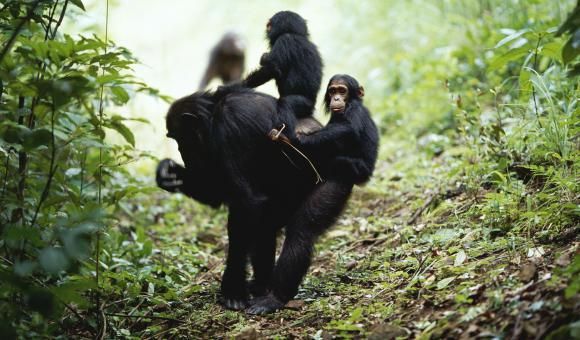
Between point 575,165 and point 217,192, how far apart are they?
97.8 inches

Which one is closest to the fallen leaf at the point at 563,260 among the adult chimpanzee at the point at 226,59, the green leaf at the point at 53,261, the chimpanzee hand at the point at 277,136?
the chimpanzee hand at the point at 277,136

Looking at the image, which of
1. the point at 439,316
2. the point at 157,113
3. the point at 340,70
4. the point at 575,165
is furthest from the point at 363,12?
the point at 439,316

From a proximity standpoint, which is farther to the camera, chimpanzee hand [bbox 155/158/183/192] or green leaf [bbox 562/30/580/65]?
chimpanzee hand [bbox 155/158/183/192]

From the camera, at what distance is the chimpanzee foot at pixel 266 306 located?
151 inches

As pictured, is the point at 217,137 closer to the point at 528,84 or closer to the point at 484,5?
the point at 528,84

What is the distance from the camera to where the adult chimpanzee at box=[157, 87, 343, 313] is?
12.9ft

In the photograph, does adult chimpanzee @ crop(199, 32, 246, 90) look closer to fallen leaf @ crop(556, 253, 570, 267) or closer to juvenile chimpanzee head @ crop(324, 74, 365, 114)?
juvenile chimpanzee head @ crop(324, 74, 365, 114)

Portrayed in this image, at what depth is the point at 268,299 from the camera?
3896mm

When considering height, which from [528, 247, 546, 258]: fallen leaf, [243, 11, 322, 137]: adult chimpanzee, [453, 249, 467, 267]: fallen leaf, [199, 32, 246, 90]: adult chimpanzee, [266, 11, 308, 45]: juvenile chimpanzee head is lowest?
[453, 249, 467, 267]: fallen leaf

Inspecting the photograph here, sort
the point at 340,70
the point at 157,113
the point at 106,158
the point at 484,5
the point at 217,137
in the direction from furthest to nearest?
the point at 340,70 → the point at 157,113 → the point at 484,5 → the point at 106,158 → the point at 217,137

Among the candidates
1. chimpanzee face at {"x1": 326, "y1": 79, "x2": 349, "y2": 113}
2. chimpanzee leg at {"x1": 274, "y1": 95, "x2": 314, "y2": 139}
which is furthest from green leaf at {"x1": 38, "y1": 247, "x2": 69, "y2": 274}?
chimpanzee face at {"x1": 326, "y1": 79, "x2": 349, "y2": 113}

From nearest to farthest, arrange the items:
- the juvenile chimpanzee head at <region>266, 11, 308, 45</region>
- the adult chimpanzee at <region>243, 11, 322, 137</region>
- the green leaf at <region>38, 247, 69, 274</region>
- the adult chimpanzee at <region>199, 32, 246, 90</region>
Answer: the green leaf at <region>38, 247, 69, 274</region>, the adult chimpanzee at <region>243, 11, 322, 137</region>, the juvenile chimpanzee head at <region>266, 11, 308, 45</region>, the adult chimpanzee at <region>199, 32, 246, 90</region>

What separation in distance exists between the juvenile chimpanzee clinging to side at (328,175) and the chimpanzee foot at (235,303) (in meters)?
0.09

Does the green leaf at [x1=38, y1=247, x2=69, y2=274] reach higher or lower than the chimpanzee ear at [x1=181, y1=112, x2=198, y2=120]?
lower
